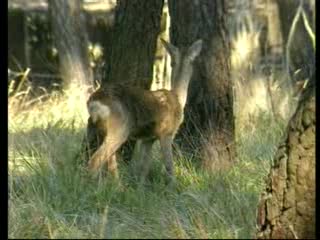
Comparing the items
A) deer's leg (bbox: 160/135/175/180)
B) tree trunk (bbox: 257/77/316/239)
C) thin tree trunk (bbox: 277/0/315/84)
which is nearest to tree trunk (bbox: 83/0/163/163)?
deer's leg (bbox: 160/135/175/180)

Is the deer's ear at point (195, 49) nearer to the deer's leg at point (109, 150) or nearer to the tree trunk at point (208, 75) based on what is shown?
the tree trunk at point (208, 75)

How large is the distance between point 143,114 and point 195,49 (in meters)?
0.91

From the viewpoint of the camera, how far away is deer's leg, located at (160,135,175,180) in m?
7.30

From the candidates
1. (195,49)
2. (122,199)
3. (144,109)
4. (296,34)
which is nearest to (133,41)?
(195,49)

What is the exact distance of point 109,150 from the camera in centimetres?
717

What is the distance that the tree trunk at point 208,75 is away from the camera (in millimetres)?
8141

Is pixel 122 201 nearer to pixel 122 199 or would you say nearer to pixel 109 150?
pixel 122 199

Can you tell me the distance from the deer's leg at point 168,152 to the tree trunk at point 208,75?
515mm

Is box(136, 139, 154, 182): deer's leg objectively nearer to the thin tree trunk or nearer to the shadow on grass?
the shadow on grass

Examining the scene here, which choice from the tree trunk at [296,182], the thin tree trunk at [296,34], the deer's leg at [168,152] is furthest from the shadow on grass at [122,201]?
the thin tree trunk at [296,34]

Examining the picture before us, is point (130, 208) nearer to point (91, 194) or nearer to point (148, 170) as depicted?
point (91, 194)

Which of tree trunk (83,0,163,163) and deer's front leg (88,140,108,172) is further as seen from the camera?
tree trunk (83,0,163,163)
